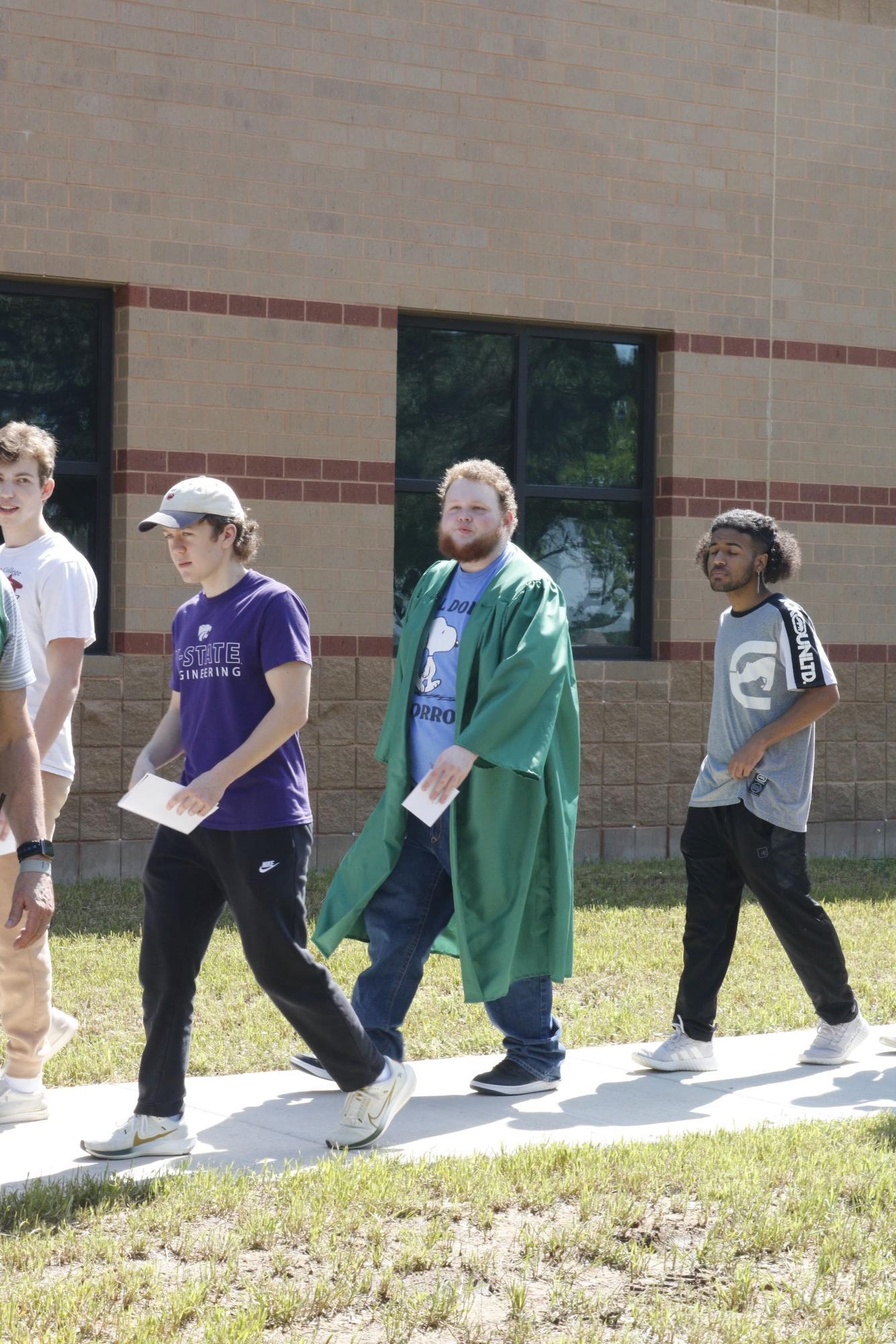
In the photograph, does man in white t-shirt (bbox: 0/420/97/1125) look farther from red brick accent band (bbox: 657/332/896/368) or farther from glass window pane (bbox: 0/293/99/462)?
red brick accent band (bbox: 657/332/896/368)

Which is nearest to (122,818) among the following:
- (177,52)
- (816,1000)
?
(177,52)

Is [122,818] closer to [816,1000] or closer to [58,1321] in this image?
[816,1000]

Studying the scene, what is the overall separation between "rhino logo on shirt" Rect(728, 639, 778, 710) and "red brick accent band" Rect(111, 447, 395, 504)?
5.01 meters

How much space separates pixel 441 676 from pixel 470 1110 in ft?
4.86

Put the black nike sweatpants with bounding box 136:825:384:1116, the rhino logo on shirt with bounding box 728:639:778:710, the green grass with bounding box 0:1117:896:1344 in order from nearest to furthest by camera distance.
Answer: the green grass with bounding box 0:1117:896:1344
the black nike sweatpants with bounding box 136:825:384:1116
the rhino logo on shirt with bounding box 728:639:778:710

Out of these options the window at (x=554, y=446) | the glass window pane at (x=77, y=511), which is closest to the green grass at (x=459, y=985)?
the glass window pane at (x=77, y=511)

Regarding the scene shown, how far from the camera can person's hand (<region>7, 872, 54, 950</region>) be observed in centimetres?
457

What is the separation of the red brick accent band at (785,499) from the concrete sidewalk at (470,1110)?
613 cm

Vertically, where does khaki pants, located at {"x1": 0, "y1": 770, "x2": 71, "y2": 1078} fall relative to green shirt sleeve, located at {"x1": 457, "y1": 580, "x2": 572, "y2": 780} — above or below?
below

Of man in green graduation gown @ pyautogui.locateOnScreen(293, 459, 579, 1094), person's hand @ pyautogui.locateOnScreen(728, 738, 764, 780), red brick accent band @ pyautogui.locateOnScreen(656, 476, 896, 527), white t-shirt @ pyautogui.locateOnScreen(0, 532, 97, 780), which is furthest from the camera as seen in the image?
red brick accent band @ pyautogui.locateOnScreen(656, 476, 896, 527)

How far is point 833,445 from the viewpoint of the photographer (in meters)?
13.3

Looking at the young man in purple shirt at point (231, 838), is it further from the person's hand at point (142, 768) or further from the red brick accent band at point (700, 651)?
the red brick accent band at point (700, 651)

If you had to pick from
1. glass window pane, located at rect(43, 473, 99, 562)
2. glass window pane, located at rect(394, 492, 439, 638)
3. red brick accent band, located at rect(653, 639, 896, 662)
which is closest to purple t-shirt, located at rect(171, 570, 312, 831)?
glass window pane, located at rect(43, 473, 99, 562)

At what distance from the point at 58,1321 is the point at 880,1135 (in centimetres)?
291
